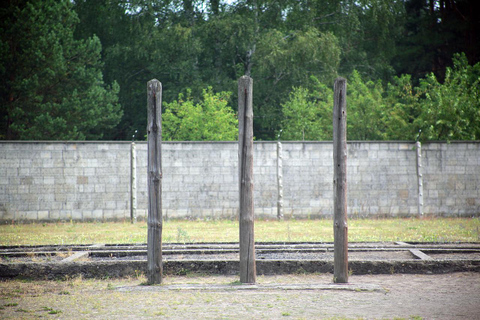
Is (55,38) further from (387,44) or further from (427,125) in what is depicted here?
(387,44)

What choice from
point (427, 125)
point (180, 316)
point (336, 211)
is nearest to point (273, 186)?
point (427, 125)

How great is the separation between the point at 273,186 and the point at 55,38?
1408 centimetres

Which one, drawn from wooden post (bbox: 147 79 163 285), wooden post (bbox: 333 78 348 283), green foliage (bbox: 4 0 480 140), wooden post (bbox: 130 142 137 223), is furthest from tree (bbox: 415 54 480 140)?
wooden post (bbox: 147 79 163 285)

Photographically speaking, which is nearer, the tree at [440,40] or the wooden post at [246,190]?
the wooden post at [246,190]

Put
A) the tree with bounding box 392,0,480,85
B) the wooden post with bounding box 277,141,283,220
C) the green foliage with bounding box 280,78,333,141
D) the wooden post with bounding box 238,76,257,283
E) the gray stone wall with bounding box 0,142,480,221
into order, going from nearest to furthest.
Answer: the wooden post with bounding box 238,76,257,283 → the gray stone wall with bounding box 0,142,480,221 → the wooden post with bounding box 277,141,283,220 → the green foliage with bounding box 280,78,333,141 → the tree with bounding box 392,0,480,85

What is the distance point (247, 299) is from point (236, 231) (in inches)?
301

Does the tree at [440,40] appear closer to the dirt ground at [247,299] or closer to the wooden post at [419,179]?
the wooden post at [419,179]

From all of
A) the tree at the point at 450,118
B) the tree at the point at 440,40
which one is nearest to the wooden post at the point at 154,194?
the tree at the point at 450,118

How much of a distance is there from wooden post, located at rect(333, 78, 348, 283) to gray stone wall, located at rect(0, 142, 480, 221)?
9679 millimetres

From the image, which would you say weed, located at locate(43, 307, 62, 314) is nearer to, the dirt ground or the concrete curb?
the dirt ground

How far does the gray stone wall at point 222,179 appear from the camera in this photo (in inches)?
645

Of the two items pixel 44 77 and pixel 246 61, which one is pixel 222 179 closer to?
pixel 44 77

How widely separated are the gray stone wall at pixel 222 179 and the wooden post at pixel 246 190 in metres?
9.69

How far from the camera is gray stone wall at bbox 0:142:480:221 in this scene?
1639 cm
